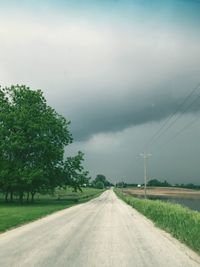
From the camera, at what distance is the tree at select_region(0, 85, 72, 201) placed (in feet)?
204

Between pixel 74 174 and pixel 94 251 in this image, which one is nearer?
pixel 94 251

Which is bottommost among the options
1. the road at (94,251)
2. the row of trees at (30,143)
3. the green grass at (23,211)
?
the road at (94,251)

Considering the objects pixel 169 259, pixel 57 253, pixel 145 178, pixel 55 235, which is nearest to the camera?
pixel 169 259

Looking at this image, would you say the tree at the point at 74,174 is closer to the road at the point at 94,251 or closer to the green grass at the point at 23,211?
the green grass at the point at 23,211

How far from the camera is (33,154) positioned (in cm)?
6588

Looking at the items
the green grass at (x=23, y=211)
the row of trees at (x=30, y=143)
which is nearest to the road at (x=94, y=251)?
the green grass at (x=23, y=211)

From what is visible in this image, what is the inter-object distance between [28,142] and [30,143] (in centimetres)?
44

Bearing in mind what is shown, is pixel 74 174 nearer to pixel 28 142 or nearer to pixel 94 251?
pixel 28 142

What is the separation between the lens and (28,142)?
64375 mm

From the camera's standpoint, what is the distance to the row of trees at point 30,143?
204 ft

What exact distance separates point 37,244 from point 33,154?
50104 mm

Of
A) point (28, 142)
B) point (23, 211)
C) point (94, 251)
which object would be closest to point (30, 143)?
point (28, 142)

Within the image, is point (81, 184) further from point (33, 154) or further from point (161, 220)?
point (161, 220)

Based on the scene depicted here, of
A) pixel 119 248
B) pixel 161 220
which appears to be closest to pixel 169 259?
pixel 119 248
